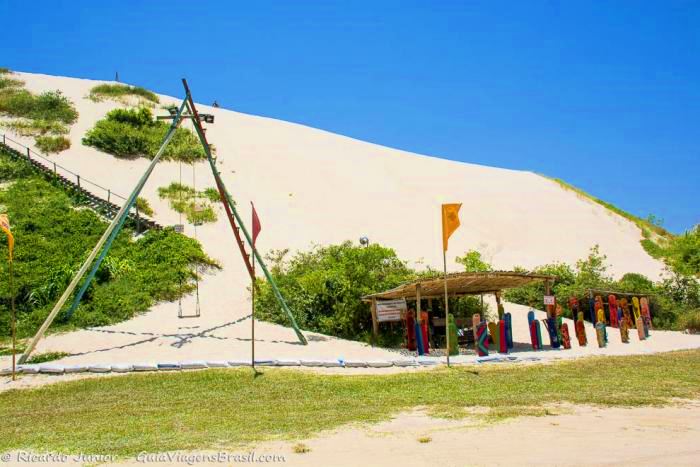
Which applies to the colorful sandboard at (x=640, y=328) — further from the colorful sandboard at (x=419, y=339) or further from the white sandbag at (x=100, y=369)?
the white sandbag at (x=100, y=369)

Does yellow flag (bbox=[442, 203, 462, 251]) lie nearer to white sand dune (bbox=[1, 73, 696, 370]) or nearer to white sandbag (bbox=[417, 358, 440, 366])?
white sandbag (bbox=[417, 358, 440, 366])

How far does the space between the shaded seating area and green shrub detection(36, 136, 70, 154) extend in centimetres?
2232

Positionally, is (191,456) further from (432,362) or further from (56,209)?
(56,209)

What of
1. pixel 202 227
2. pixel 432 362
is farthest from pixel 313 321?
pixel 202 227

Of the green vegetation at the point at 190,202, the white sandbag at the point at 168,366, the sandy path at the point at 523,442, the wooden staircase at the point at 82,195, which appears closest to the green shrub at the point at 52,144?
the wooden staircase at the point at 82,195

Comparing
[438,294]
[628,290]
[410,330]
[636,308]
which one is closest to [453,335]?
[410,330]

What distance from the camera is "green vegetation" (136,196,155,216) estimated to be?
2964 centimetres

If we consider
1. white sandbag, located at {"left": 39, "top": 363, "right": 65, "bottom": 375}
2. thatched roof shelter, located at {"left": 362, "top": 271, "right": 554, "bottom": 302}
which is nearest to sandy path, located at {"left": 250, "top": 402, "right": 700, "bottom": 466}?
thatched roof shelter, located at {"left": 362, "top": 271, "right": 554, "bottom": 302}

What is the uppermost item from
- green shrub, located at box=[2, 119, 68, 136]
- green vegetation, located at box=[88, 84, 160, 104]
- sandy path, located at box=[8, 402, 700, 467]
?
green vegetation, located at box=[88, 84, 160, 104]

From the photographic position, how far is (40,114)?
3853cm

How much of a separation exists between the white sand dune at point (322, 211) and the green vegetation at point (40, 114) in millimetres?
846

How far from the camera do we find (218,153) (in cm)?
3928

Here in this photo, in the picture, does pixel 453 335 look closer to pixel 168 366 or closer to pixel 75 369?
pixel 168 366

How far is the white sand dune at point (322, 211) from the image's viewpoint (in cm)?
1917
